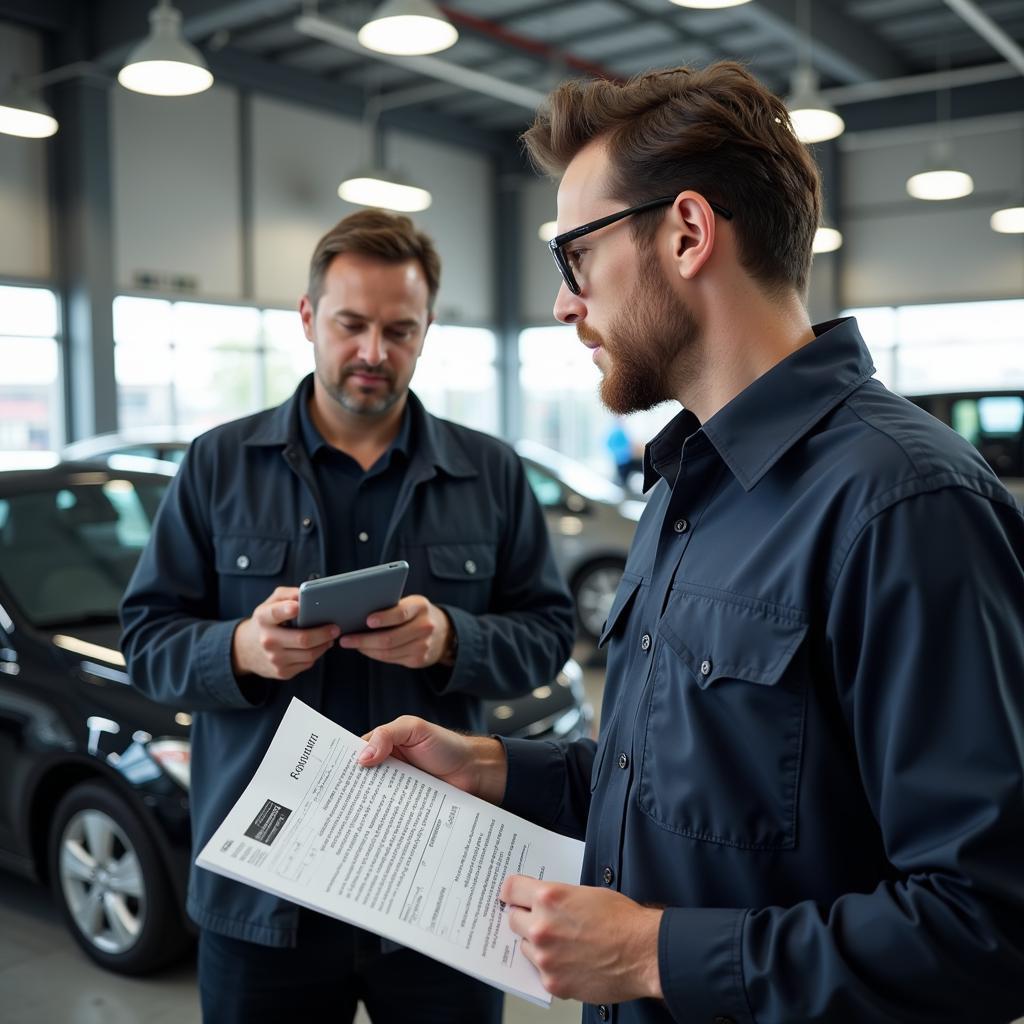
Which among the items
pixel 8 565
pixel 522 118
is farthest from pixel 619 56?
pixel 8 565

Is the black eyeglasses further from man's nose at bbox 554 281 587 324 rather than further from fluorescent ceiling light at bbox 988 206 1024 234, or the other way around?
fluorescent ceiling light at bbox 988 206 1024 234

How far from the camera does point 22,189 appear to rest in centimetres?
1050

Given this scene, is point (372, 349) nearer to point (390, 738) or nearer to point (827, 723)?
point (390, 738)

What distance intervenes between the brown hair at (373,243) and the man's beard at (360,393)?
20 centimetres

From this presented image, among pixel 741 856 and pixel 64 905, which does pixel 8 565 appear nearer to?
pixel 64 905

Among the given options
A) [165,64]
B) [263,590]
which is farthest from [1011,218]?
[263,590]

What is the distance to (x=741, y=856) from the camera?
1021 millimetres

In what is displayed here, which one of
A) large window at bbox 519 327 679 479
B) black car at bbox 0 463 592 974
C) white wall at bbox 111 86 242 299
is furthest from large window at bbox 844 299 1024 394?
black car at bbox 0 463 592 974

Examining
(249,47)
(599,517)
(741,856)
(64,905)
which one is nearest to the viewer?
(741,856)

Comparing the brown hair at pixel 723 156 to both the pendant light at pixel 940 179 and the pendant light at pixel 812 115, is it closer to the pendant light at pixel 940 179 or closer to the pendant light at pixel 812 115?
the pendant light at pixel 812 115

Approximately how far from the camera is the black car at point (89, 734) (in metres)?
2.87

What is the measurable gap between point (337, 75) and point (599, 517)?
8.48 meters

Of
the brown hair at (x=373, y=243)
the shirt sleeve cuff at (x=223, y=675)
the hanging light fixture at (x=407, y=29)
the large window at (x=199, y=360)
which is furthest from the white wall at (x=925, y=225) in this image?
the shirt sleeve cuff at (x=223, y=675)

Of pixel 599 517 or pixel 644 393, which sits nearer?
pixel 644 393
